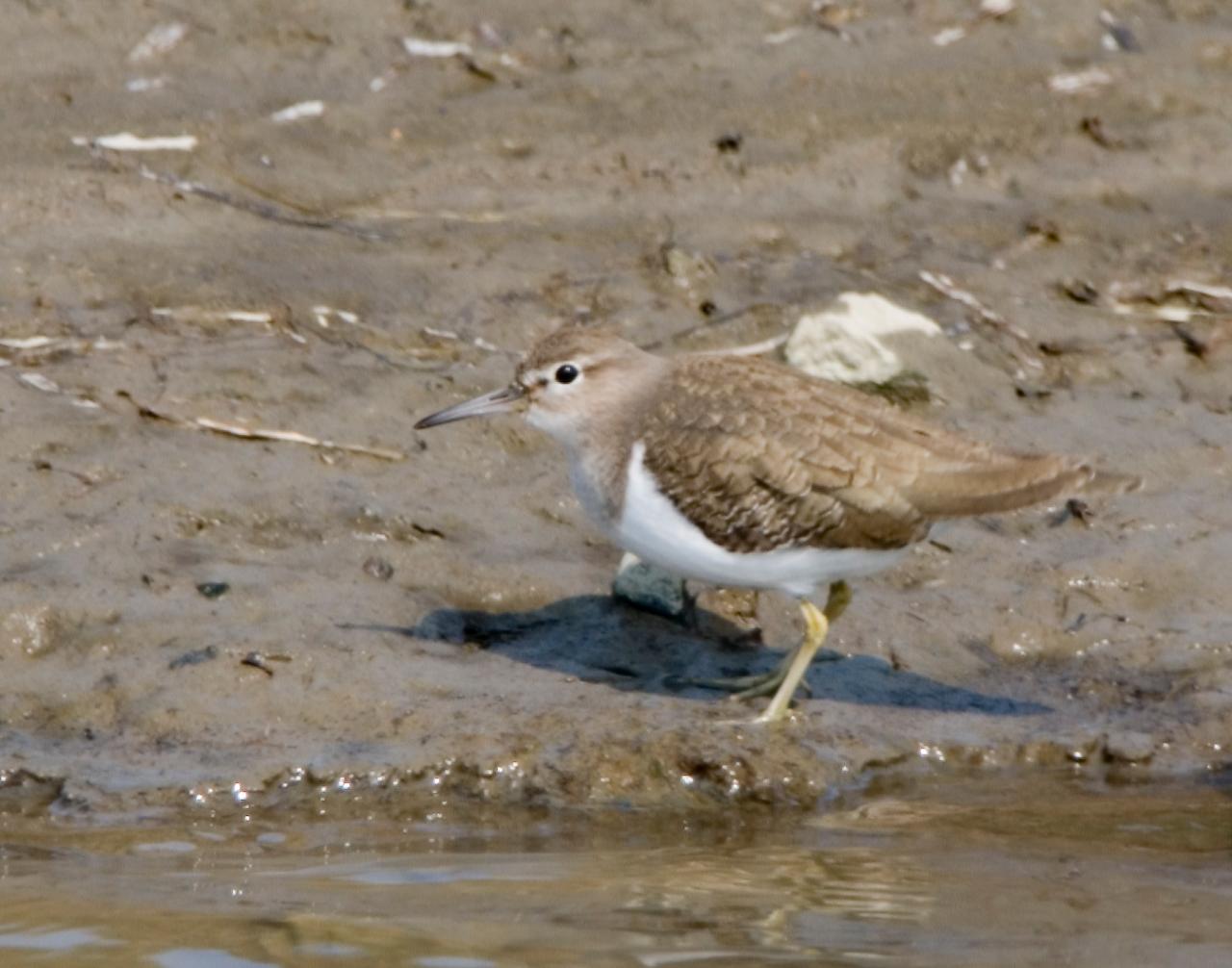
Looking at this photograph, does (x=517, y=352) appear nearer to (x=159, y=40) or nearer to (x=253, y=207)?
(x=253, y=207)

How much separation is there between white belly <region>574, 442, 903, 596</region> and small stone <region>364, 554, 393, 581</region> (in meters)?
1.06

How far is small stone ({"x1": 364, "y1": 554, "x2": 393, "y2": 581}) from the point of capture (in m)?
7.88

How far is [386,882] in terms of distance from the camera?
19.0 ft

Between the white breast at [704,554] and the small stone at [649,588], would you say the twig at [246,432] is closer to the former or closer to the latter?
the small stone at [649,588]

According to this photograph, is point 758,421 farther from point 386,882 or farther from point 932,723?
point 386,882

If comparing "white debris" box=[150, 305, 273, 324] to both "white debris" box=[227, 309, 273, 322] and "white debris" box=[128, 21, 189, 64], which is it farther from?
"white debris" box=[128, 21, 189, 64]

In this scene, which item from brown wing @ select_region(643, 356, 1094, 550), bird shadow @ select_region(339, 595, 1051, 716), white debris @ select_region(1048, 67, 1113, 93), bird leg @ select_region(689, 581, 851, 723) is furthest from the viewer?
white debris @ select_region(1048, 67, 1113, 93)

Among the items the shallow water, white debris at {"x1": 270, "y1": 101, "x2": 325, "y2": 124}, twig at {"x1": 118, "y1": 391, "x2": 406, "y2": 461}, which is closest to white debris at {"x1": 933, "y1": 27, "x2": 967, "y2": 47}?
white debris at {"x1": 270, "y1": 101, "x2": 325, "y2": 124}

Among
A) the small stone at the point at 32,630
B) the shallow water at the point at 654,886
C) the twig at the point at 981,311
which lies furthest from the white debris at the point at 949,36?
the small stone at the point at 32,630

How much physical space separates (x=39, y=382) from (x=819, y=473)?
3556 mm

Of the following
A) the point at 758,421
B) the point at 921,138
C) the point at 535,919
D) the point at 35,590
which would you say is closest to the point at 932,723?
the point at 758,421

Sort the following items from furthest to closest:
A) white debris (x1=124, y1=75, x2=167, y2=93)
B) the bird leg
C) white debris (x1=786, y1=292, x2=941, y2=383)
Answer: white debris (x1=124, y1=75, x2=167, y2=93) → white debris (x1=786, y1=292, x2=941, y2=383) → the bird leg

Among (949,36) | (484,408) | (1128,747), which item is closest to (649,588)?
(484,408)

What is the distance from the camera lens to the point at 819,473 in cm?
714
